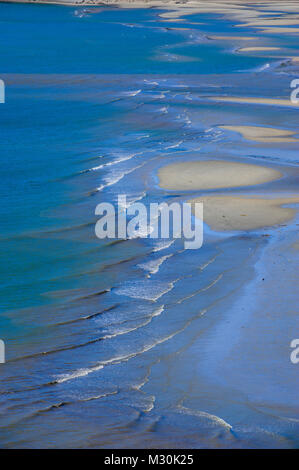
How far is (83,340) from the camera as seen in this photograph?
22.7ft

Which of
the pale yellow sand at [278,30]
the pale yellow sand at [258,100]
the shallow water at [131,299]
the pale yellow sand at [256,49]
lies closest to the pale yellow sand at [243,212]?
the shallow water at [131,299]

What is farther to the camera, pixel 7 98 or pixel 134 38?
pixel 134 38

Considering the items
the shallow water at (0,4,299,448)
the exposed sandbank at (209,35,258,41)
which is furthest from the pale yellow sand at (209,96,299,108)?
the exposed sandbank at (209,35,258,41)

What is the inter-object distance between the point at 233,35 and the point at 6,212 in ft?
103

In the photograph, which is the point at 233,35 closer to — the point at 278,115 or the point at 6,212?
the point at 278,115

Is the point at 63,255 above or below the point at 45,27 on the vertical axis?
below

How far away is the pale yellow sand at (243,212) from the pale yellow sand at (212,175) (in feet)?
2.83

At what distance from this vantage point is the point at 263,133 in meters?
16.6

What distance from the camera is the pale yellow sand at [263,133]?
1603cm

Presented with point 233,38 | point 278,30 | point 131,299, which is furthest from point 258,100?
point 278,30

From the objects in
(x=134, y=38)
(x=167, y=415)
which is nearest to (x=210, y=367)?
(x=167, y=415)

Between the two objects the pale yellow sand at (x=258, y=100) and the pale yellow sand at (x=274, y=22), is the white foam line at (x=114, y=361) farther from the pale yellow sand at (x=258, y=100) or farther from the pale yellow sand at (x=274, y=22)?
the pale yellow sand at (x=274, y=22)

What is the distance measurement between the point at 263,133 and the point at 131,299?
9.62 m

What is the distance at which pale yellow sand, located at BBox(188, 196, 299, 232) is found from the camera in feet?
33.7
